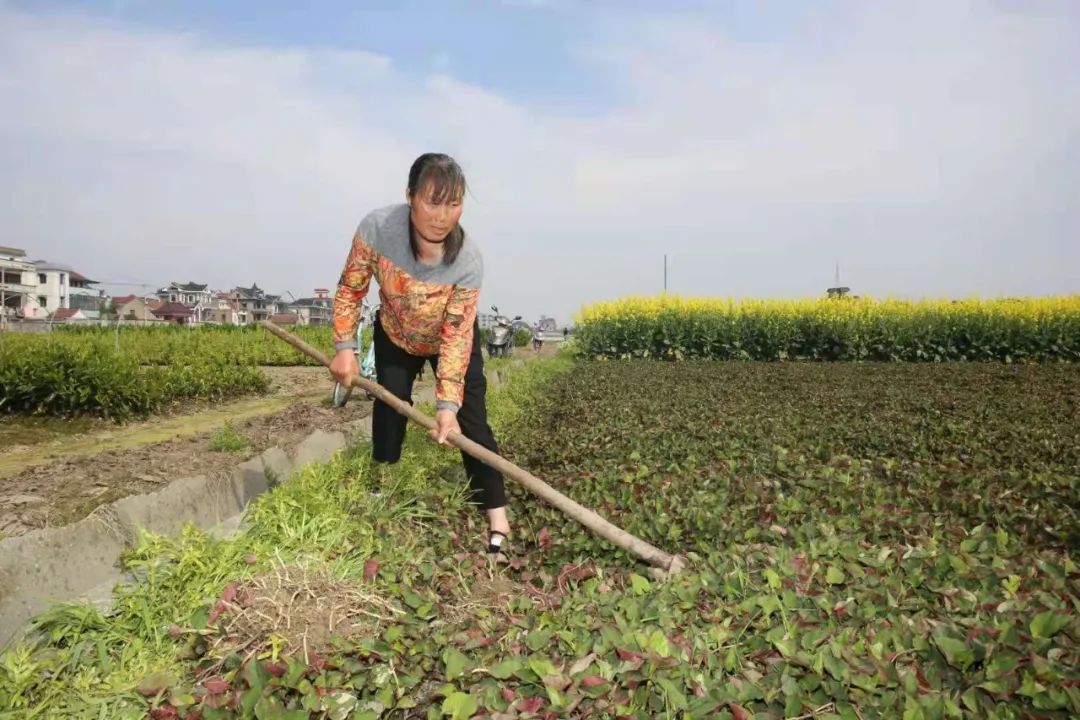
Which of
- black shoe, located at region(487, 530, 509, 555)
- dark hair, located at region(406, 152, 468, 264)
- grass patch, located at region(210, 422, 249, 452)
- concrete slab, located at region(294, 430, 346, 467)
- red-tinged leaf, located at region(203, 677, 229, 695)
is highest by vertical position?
dark hair, located at region(406, 152, 468, 264)

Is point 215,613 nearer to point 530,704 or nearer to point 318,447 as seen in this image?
point 530,704

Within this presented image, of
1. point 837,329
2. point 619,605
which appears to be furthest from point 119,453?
point 837,329

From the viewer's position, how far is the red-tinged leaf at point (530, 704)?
→ 1877mm

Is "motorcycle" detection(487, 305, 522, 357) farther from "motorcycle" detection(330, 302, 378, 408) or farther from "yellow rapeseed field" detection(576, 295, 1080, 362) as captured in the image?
"motorcycle" detection(330, 302, 378, 408)

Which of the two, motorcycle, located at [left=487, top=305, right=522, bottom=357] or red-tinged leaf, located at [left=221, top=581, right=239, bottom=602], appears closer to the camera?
red-tinged leaf, located at [left=221, top=581, right=239, bottom=602]

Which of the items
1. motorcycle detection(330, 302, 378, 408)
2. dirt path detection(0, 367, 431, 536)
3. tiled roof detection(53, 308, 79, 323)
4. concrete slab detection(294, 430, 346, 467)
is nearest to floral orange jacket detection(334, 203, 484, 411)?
dirt path detection(0, 367, 431, 536)

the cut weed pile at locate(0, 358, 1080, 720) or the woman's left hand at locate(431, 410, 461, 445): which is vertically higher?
the woman's left hand at locate(431, 410, 461, 445)

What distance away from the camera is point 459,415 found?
3.47m

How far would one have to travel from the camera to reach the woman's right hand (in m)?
3.32

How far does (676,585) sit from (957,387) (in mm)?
7301

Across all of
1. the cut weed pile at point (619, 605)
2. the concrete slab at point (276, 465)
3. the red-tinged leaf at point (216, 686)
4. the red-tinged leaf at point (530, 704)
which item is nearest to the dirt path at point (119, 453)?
the concrete slab at point (276, 465)

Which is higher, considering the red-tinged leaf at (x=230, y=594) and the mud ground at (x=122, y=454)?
the mud ground at (x=122, y=454)

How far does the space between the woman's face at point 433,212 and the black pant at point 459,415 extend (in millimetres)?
539

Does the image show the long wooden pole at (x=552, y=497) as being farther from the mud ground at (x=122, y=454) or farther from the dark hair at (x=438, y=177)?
the mud ground at (x=122, y=454)
